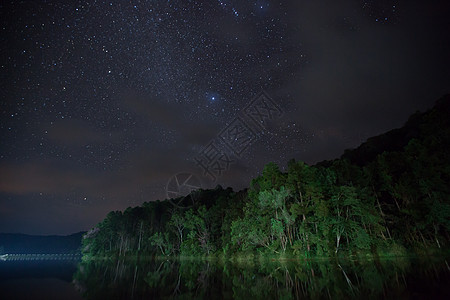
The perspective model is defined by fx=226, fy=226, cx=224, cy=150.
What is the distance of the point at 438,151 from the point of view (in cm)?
2291

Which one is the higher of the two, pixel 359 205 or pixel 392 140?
pixel 392 140

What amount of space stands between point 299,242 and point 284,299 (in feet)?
73.7

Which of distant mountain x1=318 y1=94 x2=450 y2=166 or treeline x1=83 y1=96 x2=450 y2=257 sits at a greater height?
distant mountain x1=318 y1=94 x2=450 y2=166

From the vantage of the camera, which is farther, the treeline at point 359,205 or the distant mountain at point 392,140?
the distant mountain at point 392,140

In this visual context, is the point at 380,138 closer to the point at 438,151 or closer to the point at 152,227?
the point at 438,151

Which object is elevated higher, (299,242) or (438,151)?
(438,151)

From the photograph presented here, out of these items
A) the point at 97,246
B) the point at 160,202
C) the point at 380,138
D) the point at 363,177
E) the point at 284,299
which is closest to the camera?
the point at 284,299

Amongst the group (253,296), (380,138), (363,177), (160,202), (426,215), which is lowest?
(253,296)

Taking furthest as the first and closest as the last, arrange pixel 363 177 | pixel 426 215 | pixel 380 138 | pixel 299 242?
pixel 380 138 < pixel 363 177 < pixel 299 242 < pixel 426 215

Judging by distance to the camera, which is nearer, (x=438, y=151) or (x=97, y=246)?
(x=438, y=151)

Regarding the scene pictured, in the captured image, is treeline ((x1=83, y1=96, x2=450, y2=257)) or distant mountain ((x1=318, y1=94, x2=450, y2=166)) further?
distant mountain ((x1=318, y1=94, x2=450, y2=166))

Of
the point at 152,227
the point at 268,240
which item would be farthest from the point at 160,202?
the point at 268,240

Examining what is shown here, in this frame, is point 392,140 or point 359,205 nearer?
point 359,205

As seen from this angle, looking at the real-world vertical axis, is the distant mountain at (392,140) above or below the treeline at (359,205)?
above
